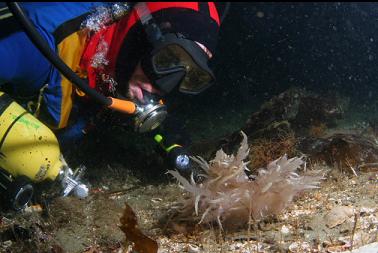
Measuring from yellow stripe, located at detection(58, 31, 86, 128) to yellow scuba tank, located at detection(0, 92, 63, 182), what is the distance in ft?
1.94

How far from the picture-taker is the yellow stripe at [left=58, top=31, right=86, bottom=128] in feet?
12.0

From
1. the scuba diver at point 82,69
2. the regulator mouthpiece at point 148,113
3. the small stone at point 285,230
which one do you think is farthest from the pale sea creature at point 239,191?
the scuba diver at point 82,69

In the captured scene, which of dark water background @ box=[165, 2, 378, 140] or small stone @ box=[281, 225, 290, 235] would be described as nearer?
small stone @ box=[281, 225, 290, 235]

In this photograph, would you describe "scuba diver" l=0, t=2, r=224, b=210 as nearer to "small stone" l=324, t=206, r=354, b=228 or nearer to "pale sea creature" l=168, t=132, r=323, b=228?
"pale sea creature" l=168, t=132, r=323, b=228

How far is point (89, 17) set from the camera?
3.84m

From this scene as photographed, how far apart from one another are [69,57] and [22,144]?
105 cm

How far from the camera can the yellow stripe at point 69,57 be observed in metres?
3.66

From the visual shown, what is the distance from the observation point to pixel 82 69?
392cm

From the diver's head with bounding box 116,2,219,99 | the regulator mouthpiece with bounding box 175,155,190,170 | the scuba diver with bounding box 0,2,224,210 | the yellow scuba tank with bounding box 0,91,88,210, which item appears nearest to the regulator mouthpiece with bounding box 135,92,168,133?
the scuba diver with bounding box 0,2,224,210

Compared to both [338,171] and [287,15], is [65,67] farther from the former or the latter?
[287,15]

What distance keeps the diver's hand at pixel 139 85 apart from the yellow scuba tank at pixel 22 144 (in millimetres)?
1056

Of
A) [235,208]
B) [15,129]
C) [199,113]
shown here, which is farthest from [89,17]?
[199,113]

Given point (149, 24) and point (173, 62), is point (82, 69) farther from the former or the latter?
point (173, 62)

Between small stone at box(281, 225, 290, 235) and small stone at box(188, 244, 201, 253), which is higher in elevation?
small stone at box(188, 244, 201, 253)
